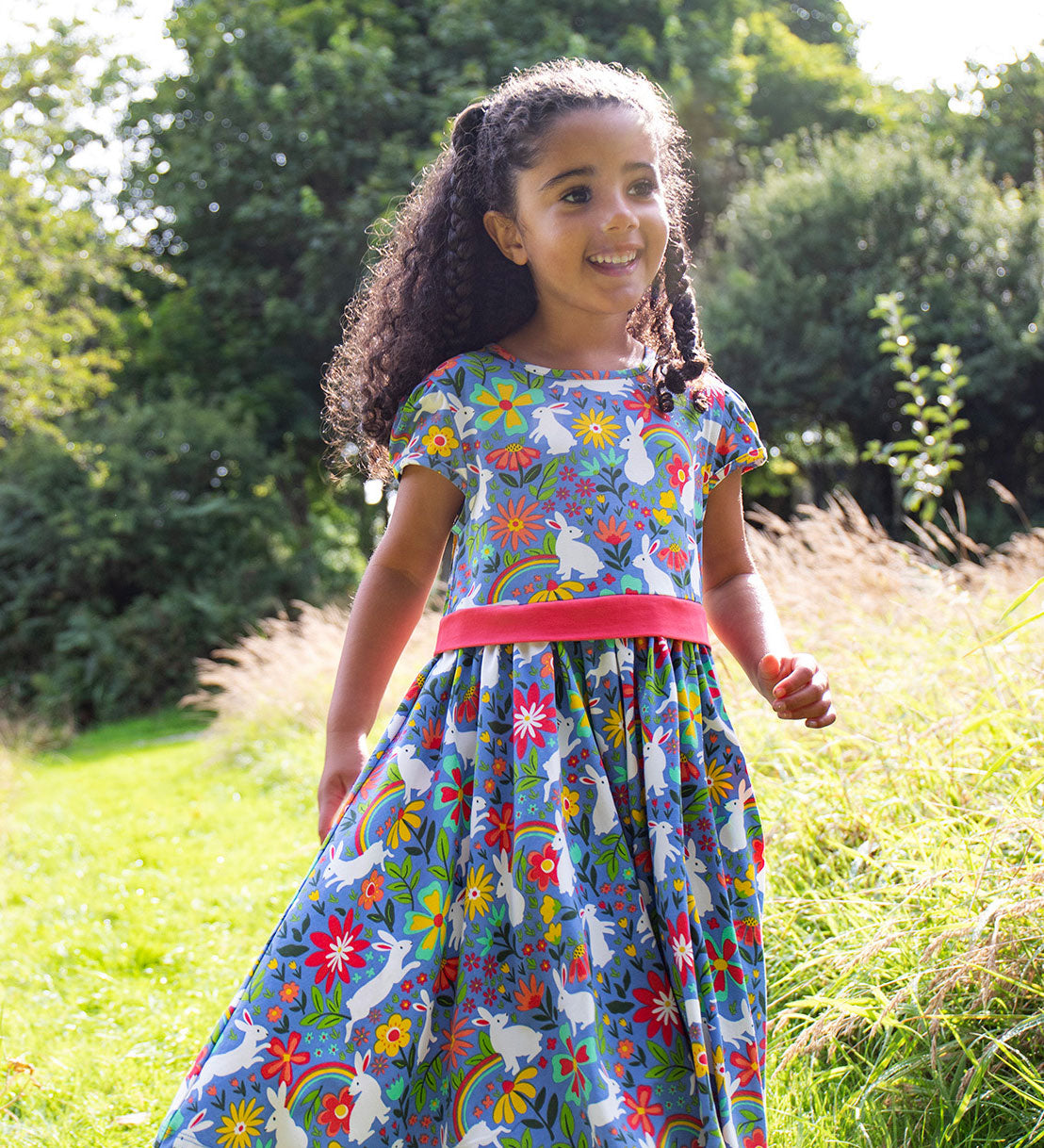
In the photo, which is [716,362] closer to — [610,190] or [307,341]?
[307,341]

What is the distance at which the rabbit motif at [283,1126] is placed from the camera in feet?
4.35

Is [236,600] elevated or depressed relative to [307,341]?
depressed

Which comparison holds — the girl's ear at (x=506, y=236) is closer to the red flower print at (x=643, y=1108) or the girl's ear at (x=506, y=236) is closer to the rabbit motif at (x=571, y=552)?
the rabbit motif at (x=571, y=552)

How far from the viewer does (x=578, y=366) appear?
1.67 meters

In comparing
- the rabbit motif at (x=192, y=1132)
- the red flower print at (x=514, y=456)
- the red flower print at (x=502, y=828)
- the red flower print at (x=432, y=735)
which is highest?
the red flower print at (x=514, y=456)

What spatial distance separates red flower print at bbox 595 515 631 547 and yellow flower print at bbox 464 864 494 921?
478 millimetres

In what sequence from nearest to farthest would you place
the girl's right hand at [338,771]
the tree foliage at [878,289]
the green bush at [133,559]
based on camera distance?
the girl's right hand at [338,771], the tree foliage at [878,289], the green bush at [133,559]

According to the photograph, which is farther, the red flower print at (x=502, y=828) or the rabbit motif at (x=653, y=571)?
the rabbit motif at (x=653, y=571)

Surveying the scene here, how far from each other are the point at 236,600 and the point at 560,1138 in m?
11.3

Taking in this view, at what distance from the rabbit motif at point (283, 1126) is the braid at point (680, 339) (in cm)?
109

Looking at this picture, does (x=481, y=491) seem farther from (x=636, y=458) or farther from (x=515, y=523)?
(x=636, y=458)

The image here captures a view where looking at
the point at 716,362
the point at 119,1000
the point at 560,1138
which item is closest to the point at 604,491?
the point at 560,1138

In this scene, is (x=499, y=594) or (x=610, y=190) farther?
(x=610, y=190)

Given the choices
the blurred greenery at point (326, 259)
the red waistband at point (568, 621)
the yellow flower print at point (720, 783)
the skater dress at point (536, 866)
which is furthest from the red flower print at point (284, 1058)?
the blurred greenery at point (326, 259)
